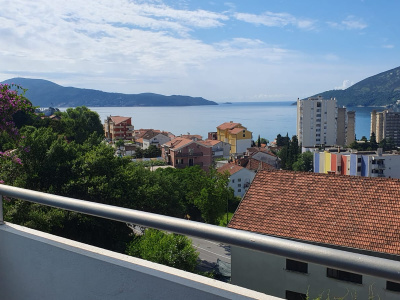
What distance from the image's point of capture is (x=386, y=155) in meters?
40.0

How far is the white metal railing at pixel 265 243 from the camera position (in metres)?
0.96

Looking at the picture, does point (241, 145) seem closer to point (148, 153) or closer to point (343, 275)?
point (148, 153)

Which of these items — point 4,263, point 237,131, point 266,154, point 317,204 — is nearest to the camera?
point 4,263

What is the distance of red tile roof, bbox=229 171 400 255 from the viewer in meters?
8.09

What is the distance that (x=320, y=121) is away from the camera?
2781 inches

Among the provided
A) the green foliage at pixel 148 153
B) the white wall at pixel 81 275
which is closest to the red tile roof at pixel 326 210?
the white wall at pixel 81 275

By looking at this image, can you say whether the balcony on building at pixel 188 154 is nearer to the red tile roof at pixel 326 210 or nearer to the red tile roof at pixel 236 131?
the red tile roof at pixel 236 131

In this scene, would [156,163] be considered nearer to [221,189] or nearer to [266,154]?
[266,154]

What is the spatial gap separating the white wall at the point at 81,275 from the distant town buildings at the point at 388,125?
87776 mm

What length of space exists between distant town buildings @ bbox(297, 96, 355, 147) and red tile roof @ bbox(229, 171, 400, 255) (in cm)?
6240

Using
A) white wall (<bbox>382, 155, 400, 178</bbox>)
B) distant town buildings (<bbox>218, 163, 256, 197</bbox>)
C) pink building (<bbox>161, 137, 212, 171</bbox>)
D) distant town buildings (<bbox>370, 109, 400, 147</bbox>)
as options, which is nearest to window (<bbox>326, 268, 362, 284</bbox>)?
distant town buildings (<bbox>218, 163, 256, 197</bbox>)

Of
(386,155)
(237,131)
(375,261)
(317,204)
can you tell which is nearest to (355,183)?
(317,204)

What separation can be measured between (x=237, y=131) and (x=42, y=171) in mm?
53169

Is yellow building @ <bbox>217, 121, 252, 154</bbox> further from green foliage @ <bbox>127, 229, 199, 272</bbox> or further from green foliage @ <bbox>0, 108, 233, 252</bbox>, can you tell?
green foliage @ <bbox>127, 229, 199, 272</bbox>
